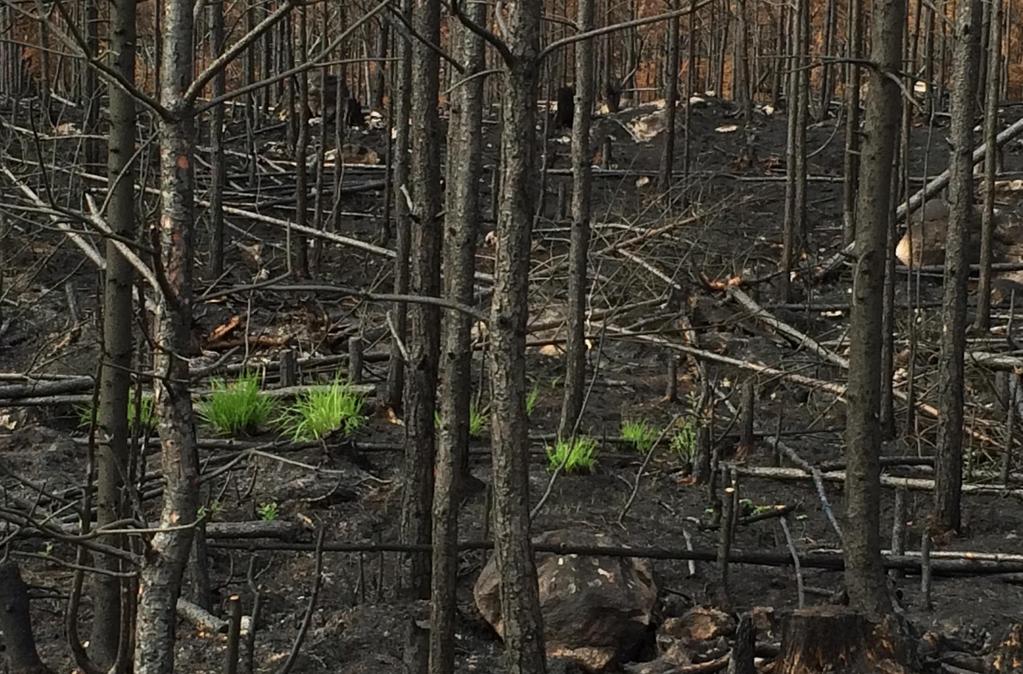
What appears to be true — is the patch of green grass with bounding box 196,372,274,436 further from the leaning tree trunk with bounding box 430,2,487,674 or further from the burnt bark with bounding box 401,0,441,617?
the leaning tree trunk with bounding box 430,2,487,674

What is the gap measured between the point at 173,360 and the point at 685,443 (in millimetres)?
7074

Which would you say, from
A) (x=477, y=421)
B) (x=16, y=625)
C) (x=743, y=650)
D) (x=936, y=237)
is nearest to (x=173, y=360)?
(x=16, y=625)

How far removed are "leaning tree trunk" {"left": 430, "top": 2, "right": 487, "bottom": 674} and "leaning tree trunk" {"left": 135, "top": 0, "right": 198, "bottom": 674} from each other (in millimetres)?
1698

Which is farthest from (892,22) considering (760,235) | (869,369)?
(760,235)

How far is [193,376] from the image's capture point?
13.8 feet

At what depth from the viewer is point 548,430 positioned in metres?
11.3

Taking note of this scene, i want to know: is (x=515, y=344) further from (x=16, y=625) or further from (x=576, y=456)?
(x=576, y=456)

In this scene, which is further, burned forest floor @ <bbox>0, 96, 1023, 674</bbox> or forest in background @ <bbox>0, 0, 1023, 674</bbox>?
burned forest floor @ <bbox>0, 96, 1023, 674</bbox>

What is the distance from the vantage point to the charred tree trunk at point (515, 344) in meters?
4.66

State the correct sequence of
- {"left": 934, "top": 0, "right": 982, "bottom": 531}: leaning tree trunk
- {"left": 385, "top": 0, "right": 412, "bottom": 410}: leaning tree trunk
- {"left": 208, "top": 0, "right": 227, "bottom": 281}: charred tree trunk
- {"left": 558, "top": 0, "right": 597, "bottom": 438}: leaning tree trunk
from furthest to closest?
{"left": 208, "top": 0, "right": 227, "bottom": 281}: charred tree trunk < {"left": 558, "top": 0, "right": 597, "bottom": 438}: leaning tree trunk < {"left": 385, "top": 0, "right": 412, "bottom": 410}: leaning tree trunk < {"left": 934, "top": 0, "right": 982, "bottom": 531}: leaning tree trunk

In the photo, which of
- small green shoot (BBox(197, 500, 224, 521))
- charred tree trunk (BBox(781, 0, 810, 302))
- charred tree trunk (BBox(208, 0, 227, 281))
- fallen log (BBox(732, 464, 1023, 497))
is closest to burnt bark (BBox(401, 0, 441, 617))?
small green shoot (BBox(197, 500, 224, 521))

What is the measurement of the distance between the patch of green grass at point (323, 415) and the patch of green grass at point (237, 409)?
20 centimetres

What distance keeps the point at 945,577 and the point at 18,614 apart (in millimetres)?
5207

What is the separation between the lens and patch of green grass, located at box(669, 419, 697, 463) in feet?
33.8
